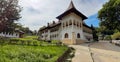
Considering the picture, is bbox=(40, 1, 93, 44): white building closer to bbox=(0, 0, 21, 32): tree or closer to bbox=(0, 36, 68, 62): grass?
bbox=(0, 0, 21, 32): tree

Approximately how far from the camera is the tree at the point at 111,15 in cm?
4931

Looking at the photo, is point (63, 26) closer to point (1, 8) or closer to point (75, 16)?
point (75, 16)

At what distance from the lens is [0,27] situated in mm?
38625

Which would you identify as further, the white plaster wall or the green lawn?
the white plaster wall

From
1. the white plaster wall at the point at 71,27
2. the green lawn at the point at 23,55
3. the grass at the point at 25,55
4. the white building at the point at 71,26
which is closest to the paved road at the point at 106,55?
the grass at the point at 25,55

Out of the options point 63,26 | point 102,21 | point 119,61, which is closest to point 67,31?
point 63,26

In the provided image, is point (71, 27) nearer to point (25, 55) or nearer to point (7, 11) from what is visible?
point (7, 11)

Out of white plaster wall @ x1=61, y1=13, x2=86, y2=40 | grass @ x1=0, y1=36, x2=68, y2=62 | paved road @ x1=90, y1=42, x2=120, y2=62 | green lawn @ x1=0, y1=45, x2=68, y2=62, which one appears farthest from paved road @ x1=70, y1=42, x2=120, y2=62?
white plaster wall @ x1=61, y1=13, x2=86, y2=40

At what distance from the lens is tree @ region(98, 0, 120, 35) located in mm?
49312

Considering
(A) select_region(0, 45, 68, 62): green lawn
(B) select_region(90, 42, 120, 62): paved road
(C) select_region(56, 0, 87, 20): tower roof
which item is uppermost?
(C) select_region(56, 0, 87, 20): tower roof

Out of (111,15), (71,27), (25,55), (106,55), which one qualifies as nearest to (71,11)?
(71,27)

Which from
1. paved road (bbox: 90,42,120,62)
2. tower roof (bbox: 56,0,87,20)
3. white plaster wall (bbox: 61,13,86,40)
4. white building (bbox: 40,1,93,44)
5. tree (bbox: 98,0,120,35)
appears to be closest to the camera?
paved road (bbox: 90,42,120,62)

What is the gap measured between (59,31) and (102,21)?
1263 centimetres

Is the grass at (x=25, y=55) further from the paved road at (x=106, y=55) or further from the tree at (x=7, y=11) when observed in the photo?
the tree at (x=7, y=11)
